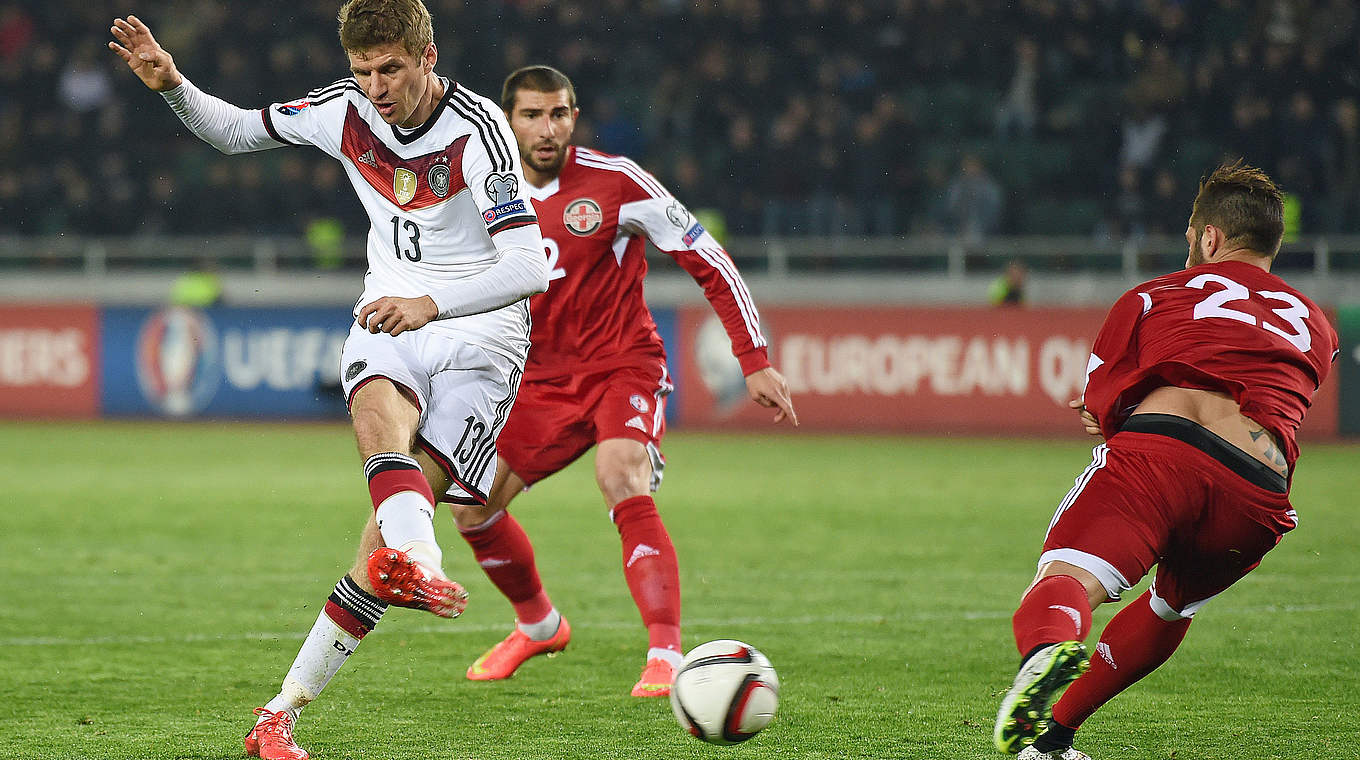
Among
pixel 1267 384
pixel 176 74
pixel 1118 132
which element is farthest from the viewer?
pixel 1118 132

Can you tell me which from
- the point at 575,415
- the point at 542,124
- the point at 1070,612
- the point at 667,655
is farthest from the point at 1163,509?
the point at 542,124

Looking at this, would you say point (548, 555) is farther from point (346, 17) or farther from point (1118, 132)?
point (1118, 132)

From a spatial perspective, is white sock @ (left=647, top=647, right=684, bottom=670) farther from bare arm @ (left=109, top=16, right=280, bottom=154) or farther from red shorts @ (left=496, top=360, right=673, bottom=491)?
bare arm @ (left=109, top=16, right=280, bottom=154)

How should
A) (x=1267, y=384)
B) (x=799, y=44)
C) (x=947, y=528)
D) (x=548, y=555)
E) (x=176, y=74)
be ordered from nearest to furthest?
(x=1267, y=384) < (x=176, y=74) < (x=548, y=555) < (x=947, y=528) < (x=799, y=44)

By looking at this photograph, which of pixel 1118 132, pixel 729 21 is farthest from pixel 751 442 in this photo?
pixel 729 21

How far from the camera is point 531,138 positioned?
566 centimetres

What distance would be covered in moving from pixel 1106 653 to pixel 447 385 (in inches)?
74.3

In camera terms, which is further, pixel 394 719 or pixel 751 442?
pixel 751 442

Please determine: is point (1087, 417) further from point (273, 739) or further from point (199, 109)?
point (199, 109)

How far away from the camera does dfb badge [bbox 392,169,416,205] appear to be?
4555mm

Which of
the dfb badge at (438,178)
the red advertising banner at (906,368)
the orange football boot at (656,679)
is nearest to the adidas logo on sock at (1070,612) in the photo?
the orange football boot at (656,679)

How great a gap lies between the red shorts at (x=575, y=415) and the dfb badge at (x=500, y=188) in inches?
54.4

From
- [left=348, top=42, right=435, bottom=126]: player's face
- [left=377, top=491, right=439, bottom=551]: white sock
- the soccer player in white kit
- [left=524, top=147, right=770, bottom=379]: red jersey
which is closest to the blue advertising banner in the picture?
[left=524, top=147, right=770, bottom=379]: red jersey

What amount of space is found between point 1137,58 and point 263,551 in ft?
40.6
